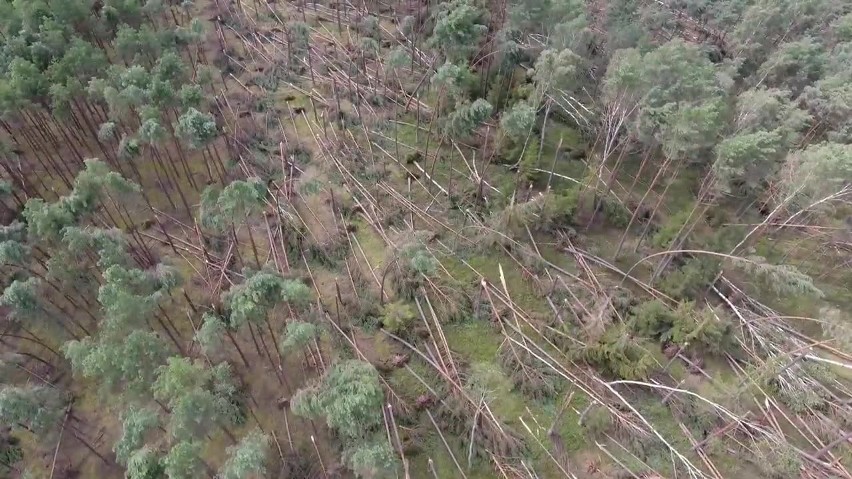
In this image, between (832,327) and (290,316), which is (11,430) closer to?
(290,316)

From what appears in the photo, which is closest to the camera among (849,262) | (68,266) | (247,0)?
(68,266)

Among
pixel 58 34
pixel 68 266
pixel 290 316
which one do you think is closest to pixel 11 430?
pixel 68 266

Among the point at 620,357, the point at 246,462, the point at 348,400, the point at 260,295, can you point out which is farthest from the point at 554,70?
the point at 246,462

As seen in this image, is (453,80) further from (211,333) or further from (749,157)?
(211,333)

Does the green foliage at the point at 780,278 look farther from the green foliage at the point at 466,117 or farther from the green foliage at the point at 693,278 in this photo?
the green foliage at the point at 466,117

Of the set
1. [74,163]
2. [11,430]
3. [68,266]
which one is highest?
[68,266]

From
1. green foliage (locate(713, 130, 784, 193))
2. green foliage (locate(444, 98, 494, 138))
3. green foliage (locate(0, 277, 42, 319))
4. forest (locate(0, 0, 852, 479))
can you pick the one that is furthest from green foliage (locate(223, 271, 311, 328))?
green foliage (locate(713, 130, 784, 193))

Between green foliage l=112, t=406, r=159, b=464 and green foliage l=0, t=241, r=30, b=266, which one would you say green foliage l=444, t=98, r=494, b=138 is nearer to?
green foliage l=112, t=406, r=159, b=464

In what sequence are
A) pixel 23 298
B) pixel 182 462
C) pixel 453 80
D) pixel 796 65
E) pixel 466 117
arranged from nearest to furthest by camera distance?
pixel 182 462 < pixel 23 298 < pixel 453 80 < pixel 466 117 < pixel 796 65
